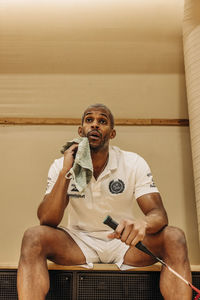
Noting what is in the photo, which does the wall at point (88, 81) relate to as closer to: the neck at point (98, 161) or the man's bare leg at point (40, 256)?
the neck at point (98, 161)

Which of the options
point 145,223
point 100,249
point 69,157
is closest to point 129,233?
point 145,223

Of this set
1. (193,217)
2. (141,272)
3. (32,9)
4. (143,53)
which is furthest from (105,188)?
(32,9)

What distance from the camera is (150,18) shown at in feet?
10.2

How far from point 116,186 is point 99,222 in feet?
0.73

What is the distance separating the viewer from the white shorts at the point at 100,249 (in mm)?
1909

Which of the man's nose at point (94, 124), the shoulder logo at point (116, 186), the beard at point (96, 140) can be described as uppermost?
the man's nose at point (94, 124)

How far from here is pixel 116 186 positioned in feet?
6.84

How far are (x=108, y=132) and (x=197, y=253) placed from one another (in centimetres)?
137


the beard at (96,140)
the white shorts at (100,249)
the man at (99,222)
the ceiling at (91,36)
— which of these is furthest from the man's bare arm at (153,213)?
the ceiling at (91,36)

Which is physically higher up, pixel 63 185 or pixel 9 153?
pixel 9 153

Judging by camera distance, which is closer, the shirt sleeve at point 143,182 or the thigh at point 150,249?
the thigh at point 150,249

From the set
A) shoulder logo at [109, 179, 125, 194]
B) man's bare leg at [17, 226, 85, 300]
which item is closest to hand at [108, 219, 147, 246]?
man's bare leg at [17, 226, 85, 300]

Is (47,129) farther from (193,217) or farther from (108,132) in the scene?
(193,217)

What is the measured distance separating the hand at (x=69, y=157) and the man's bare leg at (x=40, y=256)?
0.33 m
